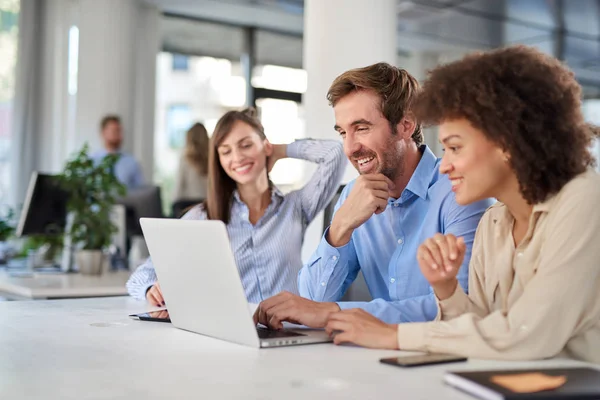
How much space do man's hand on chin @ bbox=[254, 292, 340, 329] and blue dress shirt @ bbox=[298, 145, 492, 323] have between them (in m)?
0.37

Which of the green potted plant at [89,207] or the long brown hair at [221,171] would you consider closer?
the long brown hair at [221,171]

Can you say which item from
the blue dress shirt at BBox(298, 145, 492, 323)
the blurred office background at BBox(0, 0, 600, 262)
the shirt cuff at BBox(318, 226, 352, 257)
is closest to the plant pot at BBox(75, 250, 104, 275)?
the blue dress shirt at BBox(298, 145, 492, 323)

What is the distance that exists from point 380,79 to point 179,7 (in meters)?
7.00

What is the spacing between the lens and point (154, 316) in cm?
194

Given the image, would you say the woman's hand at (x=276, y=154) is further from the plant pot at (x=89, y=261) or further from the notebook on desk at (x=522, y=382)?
the notebook on desk at (x=522, y=382)

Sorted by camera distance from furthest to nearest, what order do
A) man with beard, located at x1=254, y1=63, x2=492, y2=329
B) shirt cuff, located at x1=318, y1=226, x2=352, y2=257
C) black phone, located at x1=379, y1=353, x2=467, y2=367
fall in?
shirt cuff, located at x1=318, y1=226, x2=352, y2=257
man with beard, located at x1=254, y1=63, x2=492, y2=329
black phone, located at x1=379, y1=353, x2=467, y2=367

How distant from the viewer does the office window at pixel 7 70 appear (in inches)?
297

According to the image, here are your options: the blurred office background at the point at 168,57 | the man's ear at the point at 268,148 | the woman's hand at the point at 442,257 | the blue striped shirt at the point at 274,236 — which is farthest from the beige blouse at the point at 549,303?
the blurred office background at the point at 168,57

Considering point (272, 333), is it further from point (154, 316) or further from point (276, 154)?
point (276, 154)

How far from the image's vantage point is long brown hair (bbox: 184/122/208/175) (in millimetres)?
6359

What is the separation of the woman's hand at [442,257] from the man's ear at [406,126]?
33.4 inches

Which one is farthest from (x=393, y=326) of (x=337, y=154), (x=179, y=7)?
(x=179, y=7)

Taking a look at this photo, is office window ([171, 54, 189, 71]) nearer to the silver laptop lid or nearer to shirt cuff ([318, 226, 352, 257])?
shirt cuff ([318, 226, 352, 257])

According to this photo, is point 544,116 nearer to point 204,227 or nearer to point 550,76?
point 550,76
